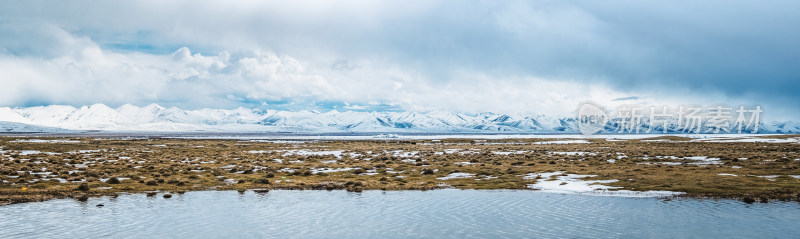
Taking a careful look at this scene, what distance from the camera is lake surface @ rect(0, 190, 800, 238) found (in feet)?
57.3

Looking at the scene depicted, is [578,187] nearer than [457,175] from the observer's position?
Yes

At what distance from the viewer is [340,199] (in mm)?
26172

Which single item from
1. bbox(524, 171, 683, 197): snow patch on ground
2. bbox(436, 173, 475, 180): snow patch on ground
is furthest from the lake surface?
bbox(436, 173, 475, 180): snow patch on ground

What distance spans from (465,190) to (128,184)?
69.2ft

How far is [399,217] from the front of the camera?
2078 centimetres

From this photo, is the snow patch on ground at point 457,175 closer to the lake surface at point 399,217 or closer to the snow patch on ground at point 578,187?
the snow patch on ground at point 578,187

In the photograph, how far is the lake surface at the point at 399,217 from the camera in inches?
687

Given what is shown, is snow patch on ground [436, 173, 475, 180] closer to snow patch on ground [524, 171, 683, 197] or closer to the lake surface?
snow patch on ground [524, 171, 683, 197]

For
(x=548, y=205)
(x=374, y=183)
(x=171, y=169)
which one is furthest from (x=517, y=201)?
(x=171, y=169)

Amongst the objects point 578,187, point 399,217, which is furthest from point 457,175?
point 399,217

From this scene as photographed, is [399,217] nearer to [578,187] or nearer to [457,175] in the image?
[578,187]

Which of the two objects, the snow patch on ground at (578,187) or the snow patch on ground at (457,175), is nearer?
the snow patch on ground at (578,187)

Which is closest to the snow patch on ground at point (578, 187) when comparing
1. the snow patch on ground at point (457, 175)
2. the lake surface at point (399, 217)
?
the lake surface at point (399, 217)

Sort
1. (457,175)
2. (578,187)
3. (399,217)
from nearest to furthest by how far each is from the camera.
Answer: (399,217) < (578,187) < (457,175)
